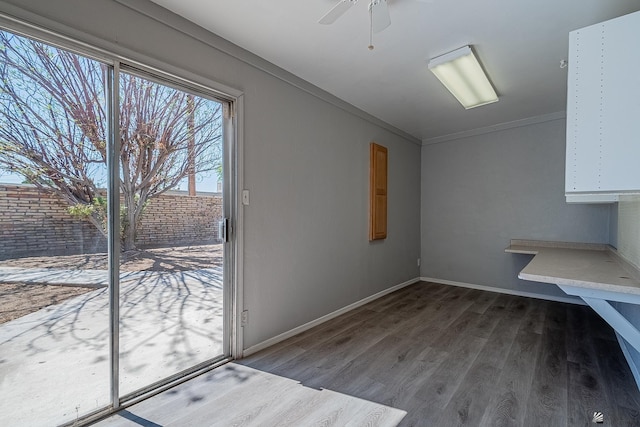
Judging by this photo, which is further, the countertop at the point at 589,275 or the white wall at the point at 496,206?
the white wall at the point at 496,206

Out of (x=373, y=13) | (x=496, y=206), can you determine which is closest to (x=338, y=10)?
(x=373, y=13)

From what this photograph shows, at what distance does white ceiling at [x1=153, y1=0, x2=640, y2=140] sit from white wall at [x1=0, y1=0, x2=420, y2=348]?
205 millimetres

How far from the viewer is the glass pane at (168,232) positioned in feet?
6.17

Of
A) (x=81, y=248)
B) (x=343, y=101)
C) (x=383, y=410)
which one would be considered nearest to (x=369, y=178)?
(x=343, y=101)

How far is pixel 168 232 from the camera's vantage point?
208cm

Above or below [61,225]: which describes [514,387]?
below

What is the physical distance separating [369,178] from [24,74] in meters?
3.28

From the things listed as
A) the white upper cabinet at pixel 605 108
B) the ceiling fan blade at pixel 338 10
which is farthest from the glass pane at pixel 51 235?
the white upper cabinet at pixel 605 108

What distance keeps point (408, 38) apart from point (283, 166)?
147 centimetres

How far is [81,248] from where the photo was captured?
5.52 feet

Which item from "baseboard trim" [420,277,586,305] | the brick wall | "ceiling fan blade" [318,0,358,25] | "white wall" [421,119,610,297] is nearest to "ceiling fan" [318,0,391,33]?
"ceiling fan blade" [318,0,358,25]

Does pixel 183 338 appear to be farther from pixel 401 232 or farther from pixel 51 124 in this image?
pixel 401 232

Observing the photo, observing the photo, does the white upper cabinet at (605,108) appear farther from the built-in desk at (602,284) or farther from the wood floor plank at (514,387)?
the wood floor plank at (514,387)

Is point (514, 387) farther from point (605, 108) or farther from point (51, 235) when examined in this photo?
point (51, 235)
